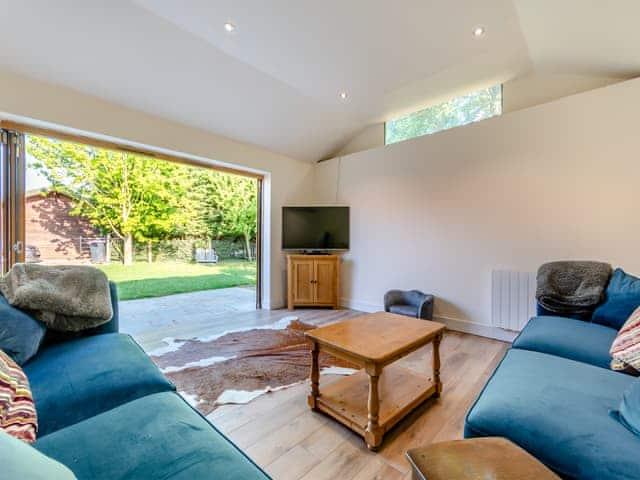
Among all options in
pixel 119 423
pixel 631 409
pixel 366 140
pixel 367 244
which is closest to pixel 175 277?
pixel 367 244

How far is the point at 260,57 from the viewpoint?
2670mm

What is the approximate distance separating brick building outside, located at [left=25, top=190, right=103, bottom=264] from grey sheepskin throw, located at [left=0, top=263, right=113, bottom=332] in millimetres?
1311

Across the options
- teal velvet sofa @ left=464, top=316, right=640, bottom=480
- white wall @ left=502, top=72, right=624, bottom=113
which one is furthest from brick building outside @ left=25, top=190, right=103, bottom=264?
white wall @ left=502, top=72, right=624, bottom=113

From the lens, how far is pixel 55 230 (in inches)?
117

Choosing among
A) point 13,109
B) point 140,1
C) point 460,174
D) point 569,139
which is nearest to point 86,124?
point 13,109

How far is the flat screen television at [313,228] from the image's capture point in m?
4.35

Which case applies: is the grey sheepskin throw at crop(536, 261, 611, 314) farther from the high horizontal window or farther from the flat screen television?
the flat screen television

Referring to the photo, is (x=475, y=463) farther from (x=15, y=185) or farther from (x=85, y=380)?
(x=15, y=185)

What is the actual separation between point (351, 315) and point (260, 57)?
3256mm

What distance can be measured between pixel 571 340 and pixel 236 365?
7.71 ft

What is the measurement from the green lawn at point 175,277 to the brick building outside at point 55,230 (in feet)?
1.99

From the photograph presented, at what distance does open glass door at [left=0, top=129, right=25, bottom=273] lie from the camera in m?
2.40

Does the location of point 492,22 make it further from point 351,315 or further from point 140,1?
point 351,315

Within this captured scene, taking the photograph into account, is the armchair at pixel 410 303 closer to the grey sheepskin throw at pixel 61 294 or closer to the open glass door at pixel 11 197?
the grey sheepskin throw at pixel 61 294
